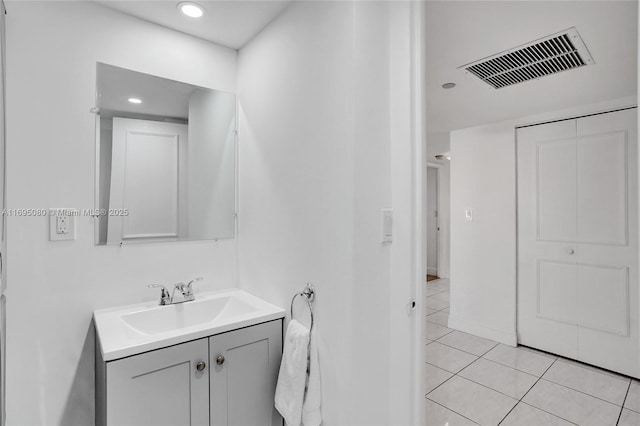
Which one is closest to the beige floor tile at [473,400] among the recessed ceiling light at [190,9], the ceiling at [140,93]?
the ceiling at [140,93]

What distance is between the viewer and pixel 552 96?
2514 mm

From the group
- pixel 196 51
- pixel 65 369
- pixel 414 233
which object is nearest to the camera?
pixel 414 233

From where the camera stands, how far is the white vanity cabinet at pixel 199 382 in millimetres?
1180

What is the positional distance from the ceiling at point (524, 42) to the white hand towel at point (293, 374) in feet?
5.47

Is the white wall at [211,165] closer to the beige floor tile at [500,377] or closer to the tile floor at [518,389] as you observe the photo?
the tile floor at [518,389]

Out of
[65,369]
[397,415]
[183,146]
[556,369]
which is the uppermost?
[183,146]

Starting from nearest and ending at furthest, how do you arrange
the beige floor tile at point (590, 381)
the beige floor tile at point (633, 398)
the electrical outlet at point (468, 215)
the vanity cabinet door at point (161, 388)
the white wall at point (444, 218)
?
the vanity cabinet door at point (161, 388) → the beige floor tile at point (633, 398) → the beige floor tile at point (590, 381) → the electrical outlet at point (468, 215) → the white wall at point (444, 218)

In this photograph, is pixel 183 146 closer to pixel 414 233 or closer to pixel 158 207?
pixel 158 207

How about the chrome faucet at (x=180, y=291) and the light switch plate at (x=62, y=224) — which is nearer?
the light switch plate at (x=62, y=224)

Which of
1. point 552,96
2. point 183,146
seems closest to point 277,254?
point 183,146

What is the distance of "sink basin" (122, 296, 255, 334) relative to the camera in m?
1.57

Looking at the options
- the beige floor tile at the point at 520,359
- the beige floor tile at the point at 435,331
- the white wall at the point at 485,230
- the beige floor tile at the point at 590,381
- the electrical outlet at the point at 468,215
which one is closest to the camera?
the beige floor tile at the point at 590,381

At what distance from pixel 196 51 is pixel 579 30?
6.80 ft

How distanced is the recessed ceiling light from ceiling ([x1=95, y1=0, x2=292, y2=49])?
0.02 metres
